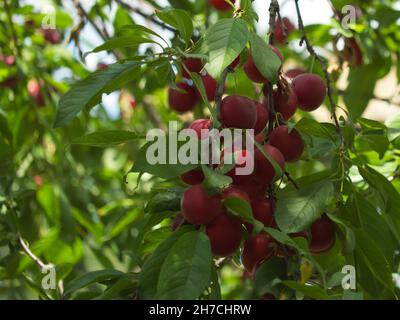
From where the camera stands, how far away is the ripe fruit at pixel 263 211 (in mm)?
1000

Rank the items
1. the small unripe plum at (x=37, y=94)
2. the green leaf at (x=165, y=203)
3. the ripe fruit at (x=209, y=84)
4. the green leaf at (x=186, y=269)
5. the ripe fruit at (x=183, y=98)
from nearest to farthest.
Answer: the green leaf at (x=186, y=269) < the green leaf at (x=165, y=203) < the ripe fruit at (x=209, y=84) < the ripe fruit at (x=183, y=98) < the small unripe plum at (x=37, y=94)

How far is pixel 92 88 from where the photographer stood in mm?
1096

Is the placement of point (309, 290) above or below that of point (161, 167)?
below

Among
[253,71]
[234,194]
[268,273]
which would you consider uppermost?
[253,71]

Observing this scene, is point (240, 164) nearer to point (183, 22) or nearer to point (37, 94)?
point (183, 22)

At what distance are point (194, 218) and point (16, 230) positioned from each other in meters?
0.64

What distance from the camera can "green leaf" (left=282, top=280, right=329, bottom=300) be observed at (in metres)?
0.88

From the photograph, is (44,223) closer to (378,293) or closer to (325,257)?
(325,257)

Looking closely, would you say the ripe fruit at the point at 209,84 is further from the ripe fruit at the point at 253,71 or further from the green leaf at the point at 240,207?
the green leaf at the point at 240,207

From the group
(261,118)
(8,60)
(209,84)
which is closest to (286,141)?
(261,118)

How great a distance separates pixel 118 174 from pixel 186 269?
1.54 metres

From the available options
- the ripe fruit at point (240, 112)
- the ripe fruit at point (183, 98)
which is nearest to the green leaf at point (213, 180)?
the ripe fruit at point (240, 112)

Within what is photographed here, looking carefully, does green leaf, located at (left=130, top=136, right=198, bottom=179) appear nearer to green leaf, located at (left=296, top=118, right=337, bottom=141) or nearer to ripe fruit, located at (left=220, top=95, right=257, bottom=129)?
ripe fruit, located at (left=220, top=95, right=257, bottom=129)

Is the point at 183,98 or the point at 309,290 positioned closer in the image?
the point at 309,290
